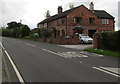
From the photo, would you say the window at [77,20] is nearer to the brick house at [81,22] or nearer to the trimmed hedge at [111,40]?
the brick house at [81,22]

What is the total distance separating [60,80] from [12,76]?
231 cm

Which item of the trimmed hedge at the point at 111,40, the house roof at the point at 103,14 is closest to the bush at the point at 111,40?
the trimmed hedge at the point at 111,40

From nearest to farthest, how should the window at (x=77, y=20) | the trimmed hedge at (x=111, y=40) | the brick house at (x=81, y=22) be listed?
the trimmed hedge at (x=111, y=40) → the brick house at (x=81, y=22) → the window at (x=77, y=20)

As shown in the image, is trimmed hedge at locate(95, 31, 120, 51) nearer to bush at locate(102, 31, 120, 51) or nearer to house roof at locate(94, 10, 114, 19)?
bush at locate(102, 31, 120, 51)

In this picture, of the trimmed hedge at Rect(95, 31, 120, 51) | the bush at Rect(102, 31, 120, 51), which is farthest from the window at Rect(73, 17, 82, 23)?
the bush at Rect(102, 31, 120, 51)

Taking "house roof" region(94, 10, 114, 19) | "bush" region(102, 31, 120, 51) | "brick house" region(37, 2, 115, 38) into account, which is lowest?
"bush" region(102, 31, 120, 51)

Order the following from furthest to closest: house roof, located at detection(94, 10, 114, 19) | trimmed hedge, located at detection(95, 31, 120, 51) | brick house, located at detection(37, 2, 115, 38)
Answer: house roof, located at detection(94, 10, 114, 19) → brick house, located at detection(37, 2, 115, 38) → trimmed hedge, located at detection(95, 31, 120, 51)

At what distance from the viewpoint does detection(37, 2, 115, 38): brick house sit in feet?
177

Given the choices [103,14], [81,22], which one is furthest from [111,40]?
[103,14]

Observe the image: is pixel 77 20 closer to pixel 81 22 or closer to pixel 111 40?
pixel 81 22

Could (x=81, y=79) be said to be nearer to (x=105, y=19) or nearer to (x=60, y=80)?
(x=60, y=80)

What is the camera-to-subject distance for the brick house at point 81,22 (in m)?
53.8

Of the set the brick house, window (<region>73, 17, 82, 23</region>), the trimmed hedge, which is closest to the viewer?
the trimmed hedge

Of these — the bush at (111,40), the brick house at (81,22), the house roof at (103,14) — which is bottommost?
the bush at (111,40)
